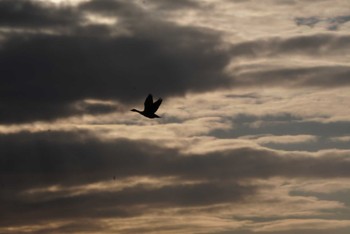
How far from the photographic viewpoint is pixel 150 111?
40531 millimetres

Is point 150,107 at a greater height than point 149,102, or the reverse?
point 149,102
